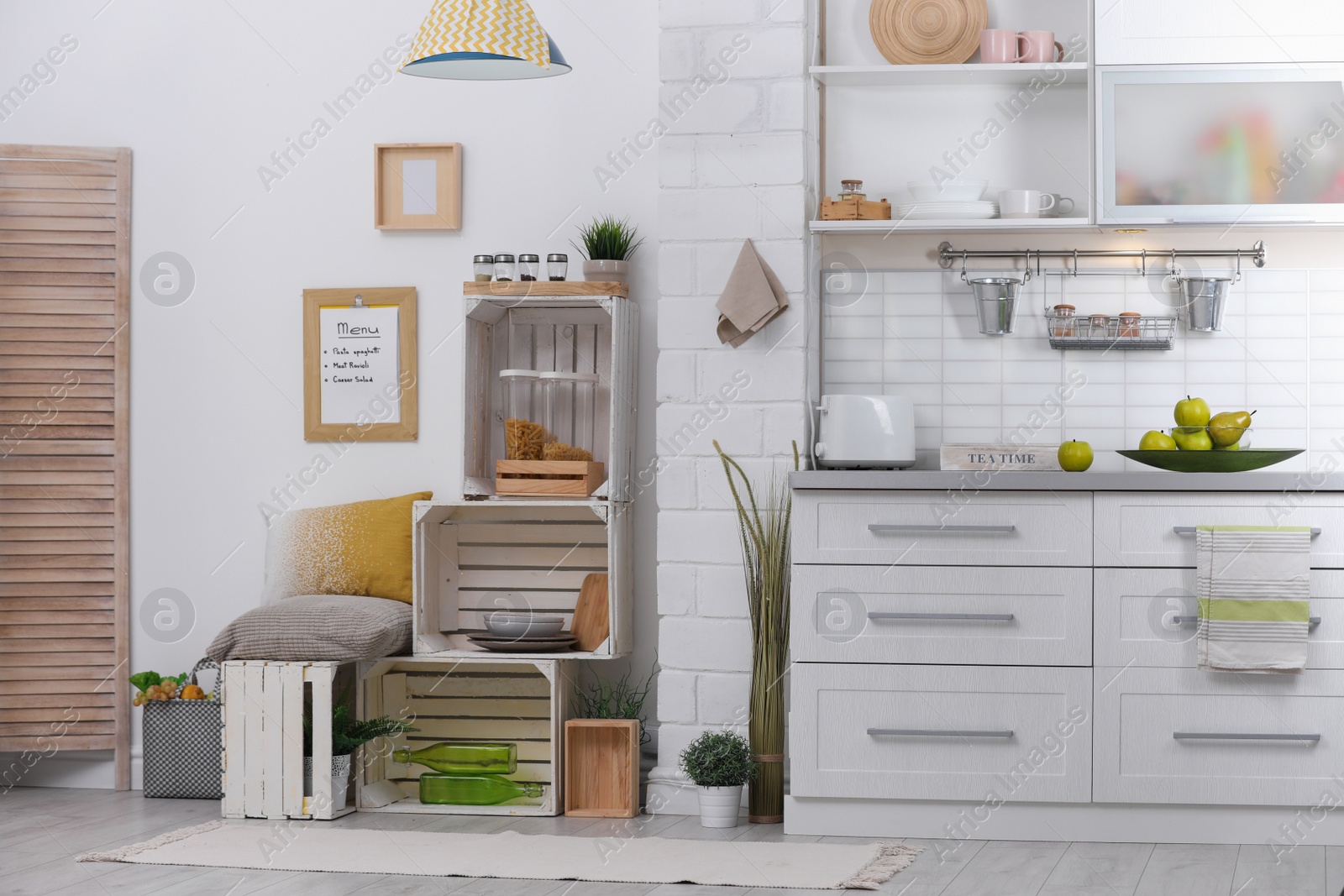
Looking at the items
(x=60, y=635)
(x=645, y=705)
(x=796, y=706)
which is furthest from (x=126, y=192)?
(x=796, y=706)

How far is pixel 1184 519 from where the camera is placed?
300cm

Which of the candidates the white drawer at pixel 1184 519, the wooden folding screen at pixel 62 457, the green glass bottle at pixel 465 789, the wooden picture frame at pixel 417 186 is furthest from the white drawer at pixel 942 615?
the wooden folding screen at pixel 62 457

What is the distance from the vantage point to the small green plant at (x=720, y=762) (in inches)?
127

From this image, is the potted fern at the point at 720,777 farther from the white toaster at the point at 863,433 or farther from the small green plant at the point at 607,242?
the small green plant at the point at 607,242

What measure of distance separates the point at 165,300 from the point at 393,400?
0.75m

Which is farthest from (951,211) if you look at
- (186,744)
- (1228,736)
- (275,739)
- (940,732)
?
(186,744)

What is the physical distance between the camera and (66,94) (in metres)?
4.00

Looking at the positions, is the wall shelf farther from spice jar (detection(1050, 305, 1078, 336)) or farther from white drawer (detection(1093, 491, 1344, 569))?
white drawer (detection(1093, 491, 1344, 569))

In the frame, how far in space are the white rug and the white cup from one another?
1.61m

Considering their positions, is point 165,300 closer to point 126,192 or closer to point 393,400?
point 126,192

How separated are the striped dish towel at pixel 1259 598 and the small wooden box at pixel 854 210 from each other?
1157 millimetres

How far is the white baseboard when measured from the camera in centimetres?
297

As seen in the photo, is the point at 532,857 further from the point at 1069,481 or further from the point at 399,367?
the point at 399,367

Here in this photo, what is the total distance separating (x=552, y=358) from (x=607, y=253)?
0.35 m
